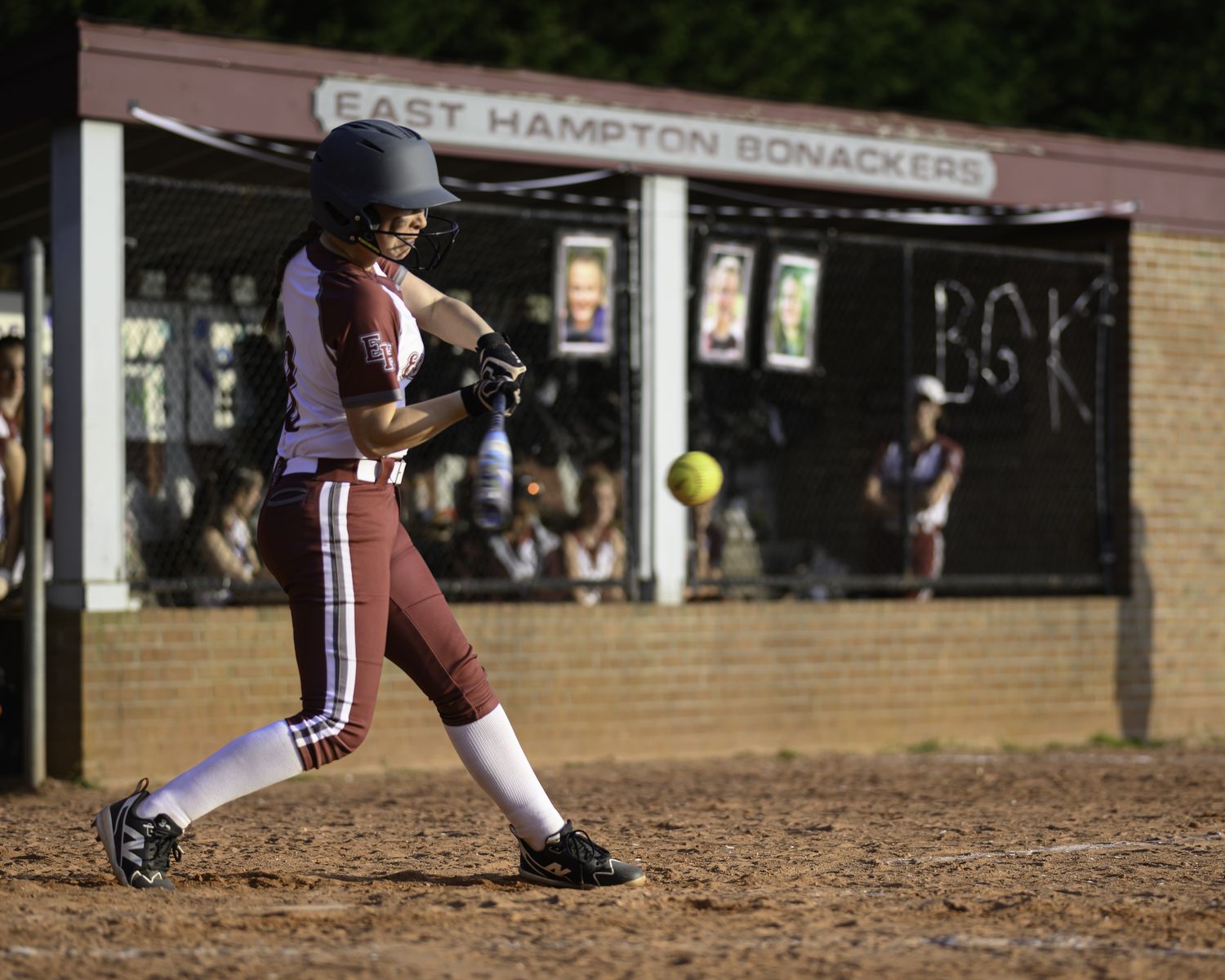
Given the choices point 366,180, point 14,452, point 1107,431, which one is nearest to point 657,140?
point 1107,431

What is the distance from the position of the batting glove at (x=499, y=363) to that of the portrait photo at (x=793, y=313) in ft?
20.4

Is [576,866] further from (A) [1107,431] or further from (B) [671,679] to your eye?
(A) [1107,431]

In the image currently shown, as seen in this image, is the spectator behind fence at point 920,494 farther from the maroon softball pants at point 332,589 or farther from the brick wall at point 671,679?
the maroon softball pants at point 332,589

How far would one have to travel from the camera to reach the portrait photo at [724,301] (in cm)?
1039

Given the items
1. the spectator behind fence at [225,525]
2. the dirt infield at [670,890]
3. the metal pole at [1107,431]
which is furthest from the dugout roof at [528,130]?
the dirt infield at [670,890]

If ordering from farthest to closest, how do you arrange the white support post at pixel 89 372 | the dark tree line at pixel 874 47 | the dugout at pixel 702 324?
the dark tree line at pixel 874 47
the dugout at pixel 702 324
the white support post at pixel 89 372

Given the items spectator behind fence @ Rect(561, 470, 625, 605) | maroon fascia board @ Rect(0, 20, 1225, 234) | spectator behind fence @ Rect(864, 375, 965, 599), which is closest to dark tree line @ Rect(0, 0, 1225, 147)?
maroon fascia board @ Rect(0, 20, 1225, 234)

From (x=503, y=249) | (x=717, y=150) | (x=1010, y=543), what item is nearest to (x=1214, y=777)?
(x=1010, y=543)

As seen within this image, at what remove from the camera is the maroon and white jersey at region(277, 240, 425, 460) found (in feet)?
14.9

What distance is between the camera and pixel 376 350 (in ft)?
14.9

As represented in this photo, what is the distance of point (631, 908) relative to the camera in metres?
4.68

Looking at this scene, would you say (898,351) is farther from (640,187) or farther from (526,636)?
(526,636)

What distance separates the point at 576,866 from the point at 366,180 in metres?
2.08

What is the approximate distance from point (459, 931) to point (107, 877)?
4.58 ft
